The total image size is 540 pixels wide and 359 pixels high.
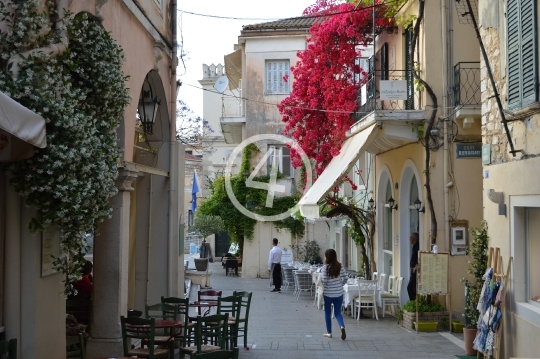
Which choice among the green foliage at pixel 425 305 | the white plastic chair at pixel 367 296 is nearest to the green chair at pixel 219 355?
the green foliage at pixel 425 305

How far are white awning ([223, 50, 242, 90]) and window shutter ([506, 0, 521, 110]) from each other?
80.3 ft

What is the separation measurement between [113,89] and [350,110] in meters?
11.2

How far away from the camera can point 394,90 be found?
51.1 feet

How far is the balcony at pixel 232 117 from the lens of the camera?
105 ft

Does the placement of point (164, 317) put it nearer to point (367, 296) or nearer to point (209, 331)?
point (209, 331)

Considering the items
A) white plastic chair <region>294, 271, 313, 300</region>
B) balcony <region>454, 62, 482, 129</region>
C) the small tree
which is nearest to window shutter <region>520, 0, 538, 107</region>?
balcony <region>454, 62, 482, 129</region>

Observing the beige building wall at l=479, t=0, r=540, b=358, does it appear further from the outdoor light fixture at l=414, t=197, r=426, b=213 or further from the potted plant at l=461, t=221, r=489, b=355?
the outdoor light fixture at l=414, t=197, r=426, b=213

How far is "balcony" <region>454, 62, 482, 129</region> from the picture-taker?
15.2 metres

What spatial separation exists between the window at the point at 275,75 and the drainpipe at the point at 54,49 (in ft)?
80.8

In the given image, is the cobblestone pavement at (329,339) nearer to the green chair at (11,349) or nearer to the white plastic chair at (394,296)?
the white plastic chair at (394,296)

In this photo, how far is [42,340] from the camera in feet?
24.7

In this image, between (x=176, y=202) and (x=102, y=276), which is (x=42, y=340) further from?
(x=176, y=202)

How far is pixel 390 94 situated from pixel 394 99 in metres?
0.17

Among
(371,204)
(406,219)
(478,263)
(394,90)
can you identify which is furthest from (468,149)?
(371,204)
